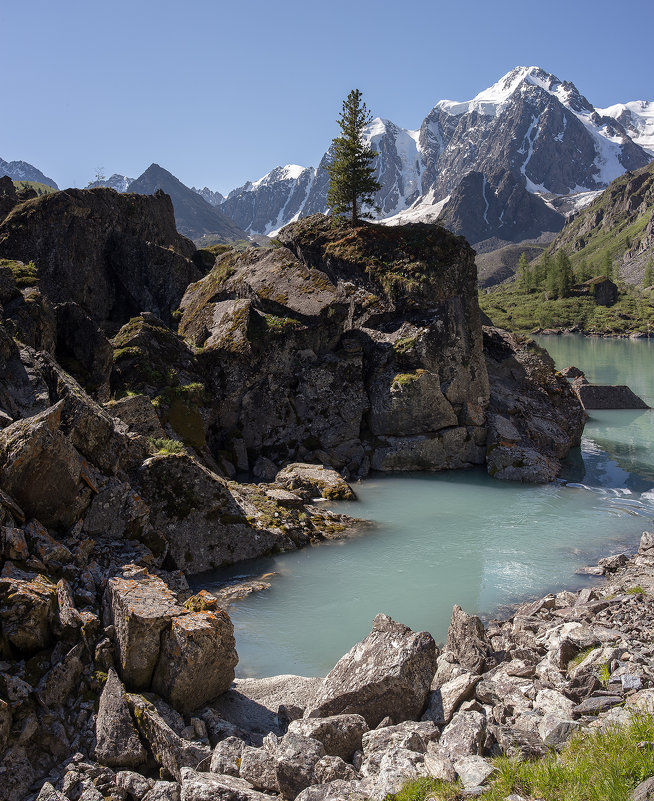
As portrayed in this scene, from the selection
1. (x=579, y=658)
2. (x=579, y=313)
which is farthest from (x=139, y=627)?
(x=579, y=313)

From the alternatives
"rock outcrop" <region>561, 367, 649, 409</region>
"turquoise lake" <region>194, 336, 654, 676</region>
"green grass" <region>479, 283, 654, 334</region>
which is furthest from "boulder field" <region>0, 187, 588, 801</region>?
"green grass" <region>479, 283, 654, 334</region>

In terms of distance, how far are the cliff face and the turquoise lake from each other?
3.00 meters

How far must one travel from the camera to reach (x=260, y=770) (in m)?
7.10

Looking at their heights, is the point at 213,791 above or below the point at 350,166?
below

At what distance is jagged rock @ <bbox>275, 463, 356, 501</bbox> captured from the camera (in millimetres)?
23969

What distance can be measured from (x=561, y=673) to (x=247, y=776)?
5.19 m

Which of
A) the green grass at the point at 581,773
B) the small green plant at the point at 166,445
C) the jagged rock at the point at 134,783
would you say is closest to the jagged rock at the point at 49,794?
the jagged rock at the point at 134,783

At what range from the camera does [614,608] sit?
38.9 feet

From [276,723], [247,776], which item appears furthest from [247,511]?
[247,776]

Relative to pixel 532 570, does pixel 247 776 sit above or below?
above

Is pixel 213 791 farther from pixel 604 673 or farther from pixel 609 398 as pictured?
pixel 609 398

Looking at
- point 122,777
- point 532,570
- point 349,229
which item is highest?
point 349,229

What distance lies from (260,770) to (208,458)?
713 inches

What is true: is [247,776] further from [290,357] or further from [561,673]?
[290,357]
